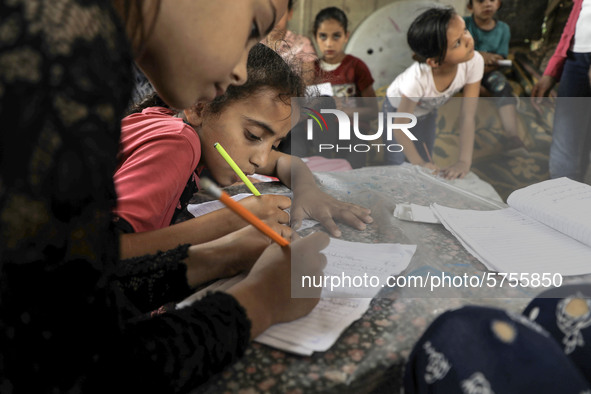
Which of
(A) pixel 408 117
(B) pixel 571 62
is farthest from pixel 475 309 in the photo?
(B) pixel 571 62

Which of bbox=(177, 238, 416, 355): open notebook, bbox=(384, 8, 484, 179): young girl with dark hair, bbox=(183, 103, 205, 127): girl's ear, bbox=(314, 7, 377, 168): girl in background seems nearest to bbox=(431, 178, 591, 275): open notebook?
bbox=(177, 238, 416, 355): open notebook

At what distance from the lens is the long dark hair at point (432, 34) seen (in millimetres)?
1639

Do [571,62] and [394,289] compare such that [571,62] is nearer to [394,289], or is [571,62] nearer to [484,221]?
[484,221]

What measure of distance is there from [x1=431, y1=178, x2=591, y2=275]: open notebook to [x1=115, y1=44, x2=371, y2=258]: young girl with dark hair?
17cm

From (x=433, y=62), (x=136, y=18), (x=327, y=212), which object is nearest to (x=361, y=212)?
(x=327, y=212)

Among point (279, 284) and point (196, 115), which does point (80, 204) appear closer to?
point (279, 284)

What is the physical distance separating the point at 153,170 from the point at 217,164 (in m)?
0.29

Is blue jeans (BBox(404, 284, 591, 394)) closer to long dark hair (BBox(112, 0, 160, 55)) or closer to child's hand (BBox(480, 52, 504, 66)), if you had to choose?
long dark hair (BBox(112, 0, 160, 55))

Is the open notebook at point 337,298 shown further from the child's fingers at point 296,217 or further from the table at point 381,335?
the child's fingers at point 296,217

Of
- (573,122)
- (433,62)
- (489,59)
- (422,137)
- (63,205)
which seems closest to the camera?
(63,205)

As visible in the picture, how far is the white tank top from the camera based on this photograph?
55.2 inches

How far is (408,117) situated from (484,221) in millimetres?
585

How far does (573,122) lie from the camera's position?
155 cm

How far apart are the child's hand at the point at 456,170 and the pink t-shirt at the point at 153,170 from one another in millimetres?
611
